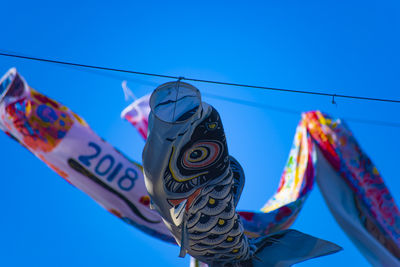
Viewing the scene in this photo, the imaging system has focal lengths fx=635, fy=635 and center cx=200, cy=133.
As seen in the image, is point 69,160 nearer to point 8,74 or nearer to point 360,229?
point 8,74

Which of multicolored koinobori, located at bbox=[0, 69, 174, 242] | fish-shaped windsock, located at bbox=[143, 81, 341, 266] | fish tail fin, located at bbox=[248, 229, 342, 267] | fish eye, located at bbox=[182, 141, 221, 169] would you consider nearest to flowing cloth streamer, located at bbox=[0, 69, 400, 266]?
multicolored koinobori, located at bbox=[0, 69, 174, 242]

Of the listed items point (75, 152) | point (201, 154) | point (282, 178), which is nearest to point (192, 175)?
point (201, 154)

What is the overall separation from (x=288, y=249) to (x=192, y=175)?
118 cm

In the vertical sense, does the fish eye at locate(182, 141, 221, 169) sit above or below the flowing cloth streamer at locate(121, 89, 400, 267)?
below

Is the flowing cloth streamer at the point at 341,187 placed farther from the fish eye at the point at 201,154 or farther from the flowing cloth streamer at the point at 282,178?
the fish eye at the point at 201,154

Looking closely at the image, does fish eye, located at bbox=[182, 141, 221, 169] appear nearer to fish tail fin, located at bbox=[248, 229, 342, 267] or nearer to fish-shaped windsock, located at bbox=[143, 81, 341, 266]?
fish-shaped windsock, located at bbox=[143, 81, 341, 266]

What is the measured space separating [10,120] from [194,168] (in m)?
1.74

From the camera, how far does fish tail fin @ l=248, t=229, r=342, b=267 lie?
4262mm

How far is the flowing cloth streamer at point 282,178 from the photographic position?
15.3ft

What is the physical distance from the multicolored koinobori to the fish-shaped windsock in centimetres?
102

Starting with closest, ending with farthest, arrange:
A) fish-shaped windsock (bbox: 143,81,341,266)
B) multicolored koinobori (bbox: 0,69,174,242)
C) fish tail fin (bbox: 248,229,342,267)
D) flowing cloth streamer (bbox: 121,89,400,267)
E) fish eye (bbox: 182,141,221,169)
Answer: fish-shaped windsock (bbox: 143,81,341,266) → fish eye (bbox: 182,141,221,169) → fish tail fin (bbox: 248,229,342,267) → multicolored koinobori (bbox: 0,69,174,242) → flowing cloth streamer (bbox: 121,89,400,267)

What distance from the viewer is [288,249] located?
14.3 feet

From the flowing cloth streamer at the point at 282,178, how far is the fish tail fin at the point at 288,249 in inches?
23.6

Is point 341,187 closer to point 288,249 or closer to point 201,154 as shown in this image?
point 288,249
